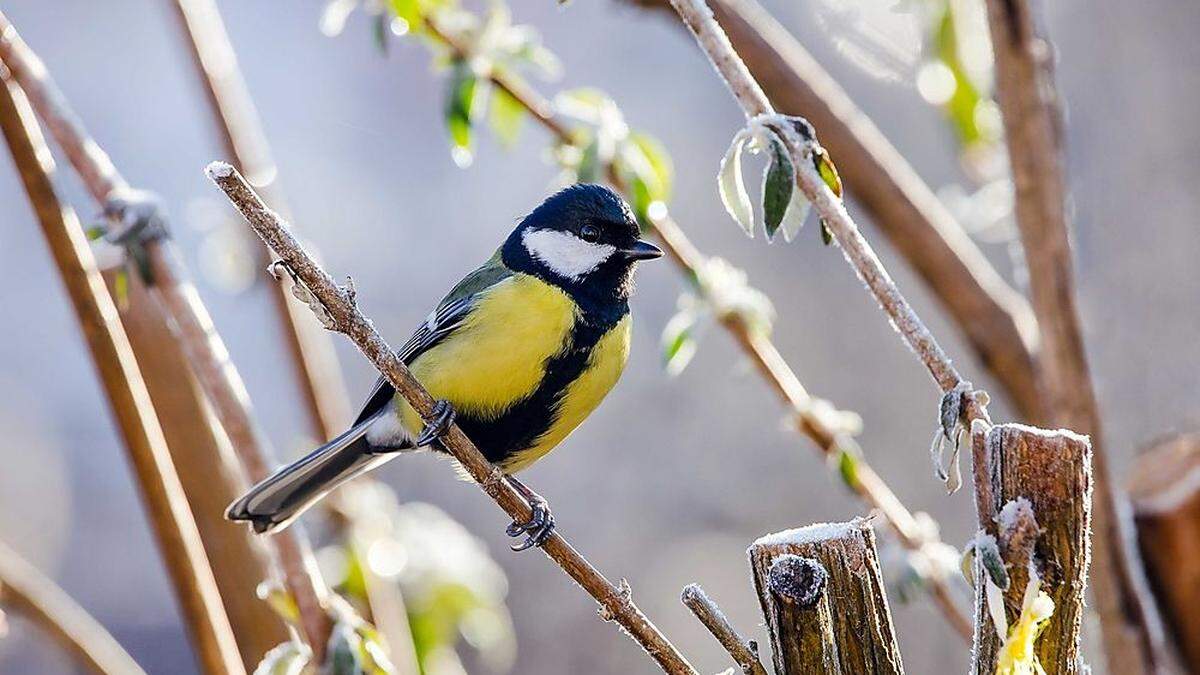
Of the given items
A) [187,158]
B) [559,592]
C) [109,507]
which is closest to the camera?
[559,592]

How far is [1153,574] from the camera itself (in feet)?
5.18

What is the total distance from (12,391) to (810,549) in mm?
4442

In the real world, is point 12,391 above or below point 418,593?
above

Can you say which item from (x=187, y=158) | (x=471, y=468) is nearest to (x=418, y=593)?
(x=471, y=468)

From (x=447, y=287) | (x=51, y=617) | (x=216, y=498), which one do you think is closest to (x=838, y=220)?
(x=216, y=498)

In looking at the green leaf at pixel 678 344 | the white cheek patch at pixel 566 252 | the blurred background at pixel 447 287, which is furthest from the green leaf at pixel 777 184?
the blurred background at pixel 447 287

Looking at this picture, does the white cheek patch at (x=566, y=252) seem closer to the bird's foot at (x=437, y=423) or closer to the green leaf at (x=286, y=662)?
the bird's foot at (x=437, y=423)

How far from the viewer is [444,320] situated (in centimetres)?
158

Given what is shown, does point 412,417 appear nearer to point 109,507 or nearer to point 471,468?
point 471,468

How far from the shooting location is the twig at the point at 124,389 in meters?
1.35

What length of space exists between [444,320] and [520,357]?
0.17m

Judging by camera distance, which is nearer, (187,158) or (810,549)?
(810,549)

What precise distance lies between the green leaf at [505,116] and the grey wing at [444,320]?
17cm

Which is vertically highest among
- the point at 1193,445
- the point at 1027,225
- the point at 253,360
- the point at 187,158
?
the point at 187,158
